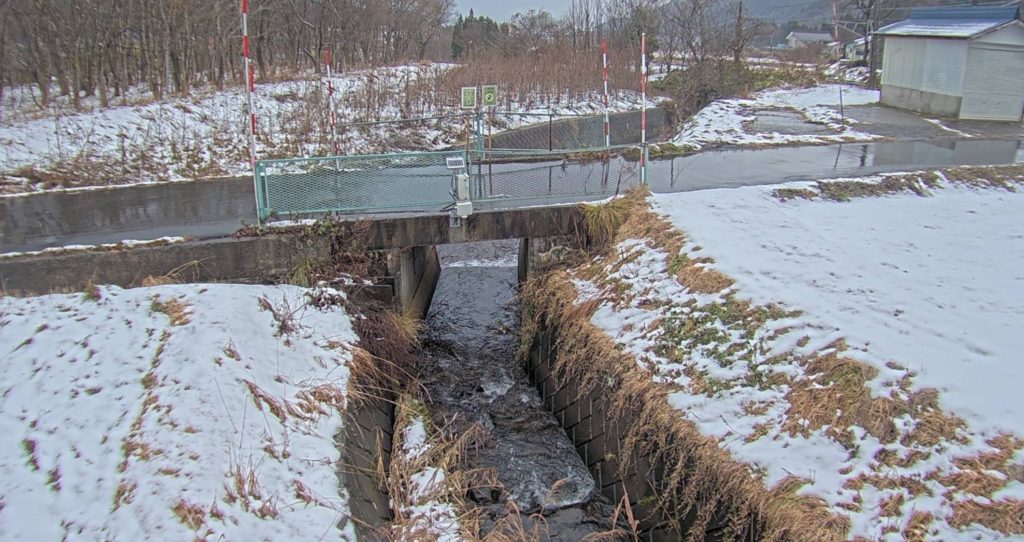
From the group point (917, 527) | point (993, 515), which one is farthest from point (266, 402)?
point (993, 515)

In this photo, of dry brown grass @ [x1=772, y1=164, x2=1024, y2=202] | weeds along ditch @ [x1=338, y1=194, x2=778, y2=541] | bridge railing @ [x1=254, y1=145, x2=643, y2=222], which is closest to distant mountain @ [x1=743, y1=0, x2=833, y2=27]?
dry brown grass @ [x1=772, y1=164, x2=1024, y2=202]

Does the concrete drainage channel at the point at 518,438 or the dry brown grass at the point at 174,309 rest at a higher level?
the dry brown grass at the point at 174,309

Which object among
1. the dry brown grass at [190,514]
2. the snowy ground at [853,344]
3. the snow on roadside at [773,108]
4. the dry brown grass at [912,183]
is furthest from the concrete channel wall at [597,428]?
the snow on roadside at [773,108]

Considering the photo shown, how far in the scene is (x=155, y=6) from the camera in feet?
61.1

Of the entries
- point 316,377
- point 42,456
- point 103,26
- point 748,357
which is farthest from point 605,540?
point 103,26

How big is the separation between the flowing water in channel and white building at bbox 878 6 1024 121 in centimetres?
1423

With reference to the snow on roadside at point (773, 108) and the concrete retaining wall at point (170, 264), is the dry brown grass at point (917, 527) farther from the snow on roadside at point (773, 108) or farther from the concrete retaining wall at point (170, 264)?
the snow on roadside at point (773, 108)

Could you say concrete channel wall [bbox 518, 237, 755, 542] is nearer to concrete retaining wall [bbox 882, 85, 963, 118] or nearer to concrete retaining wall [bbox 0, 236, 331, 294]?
concrete retaining wall [bbox 0, 236, 331, 294]

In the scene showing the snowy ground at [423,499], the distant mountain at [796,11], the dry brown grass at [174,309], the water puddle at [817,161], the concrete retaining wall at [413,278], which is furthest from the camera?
the distant mountain at [796,11]

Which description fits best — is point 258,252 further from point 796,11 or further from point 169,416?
point 796,11

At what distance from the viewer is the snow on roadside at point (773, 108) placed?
15297 millimetres

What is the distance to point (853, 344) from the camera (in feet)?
17.7

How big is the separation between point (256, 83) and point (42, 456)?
18.4m

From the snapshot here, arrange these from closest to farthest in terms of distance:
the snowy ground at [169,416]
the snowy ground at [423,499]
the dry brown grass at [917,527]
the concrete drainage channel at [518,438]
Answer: the dry brown grass at [917,527] < the snowy ground at [169,416] < the snowy ground at [423,499] < the concrete drainage channel at [518,438]
